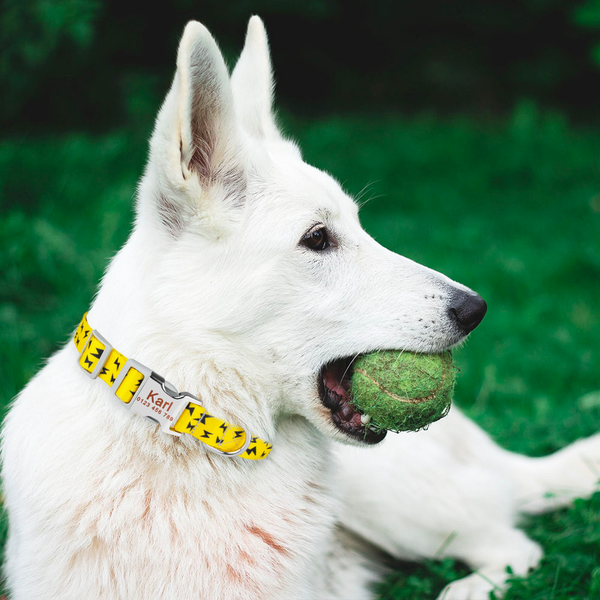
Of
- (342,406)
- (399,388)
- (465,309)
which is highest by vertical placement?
(465,309)

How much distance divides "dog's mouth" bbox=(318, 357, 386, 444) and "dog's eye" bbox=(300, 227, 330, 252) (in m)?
0.40

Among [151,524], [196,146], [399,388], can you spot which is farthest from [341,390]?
[196,146]

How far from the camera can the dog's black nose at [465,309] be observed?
218 centimetres

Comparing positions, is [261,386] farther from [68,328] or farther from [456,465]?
[68,328]

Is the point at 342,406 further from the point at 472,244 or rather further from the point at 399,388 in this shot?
the point at 472,244

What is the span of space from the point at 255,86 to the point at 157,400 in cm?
140

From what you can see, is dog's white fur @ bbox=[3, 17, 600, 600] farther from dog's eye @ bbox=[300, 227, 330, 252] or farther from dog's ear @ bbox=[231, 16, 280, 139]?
dog's ear @ bbox=[231, 16, 280, 139]

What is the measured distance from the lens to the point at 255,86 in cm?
268

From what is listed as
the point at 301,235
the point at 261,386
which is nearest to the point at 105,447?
the point at 261,386

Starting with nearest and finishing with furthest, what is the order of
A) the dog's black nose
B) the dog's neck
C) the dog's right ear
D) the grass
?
the dog's right ear
the dog's neck
the dog's black nose
the grass

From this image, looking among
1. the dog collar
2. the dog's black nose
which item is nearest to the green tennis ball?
the dog's black nose

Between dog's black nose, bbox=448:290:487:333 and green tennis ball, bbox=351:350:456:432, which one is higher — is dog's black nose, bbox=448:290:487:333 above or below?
above

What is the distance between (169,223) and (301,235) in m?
0.44

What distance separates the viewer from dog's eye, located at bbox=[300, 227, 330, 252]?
86.9 inches
